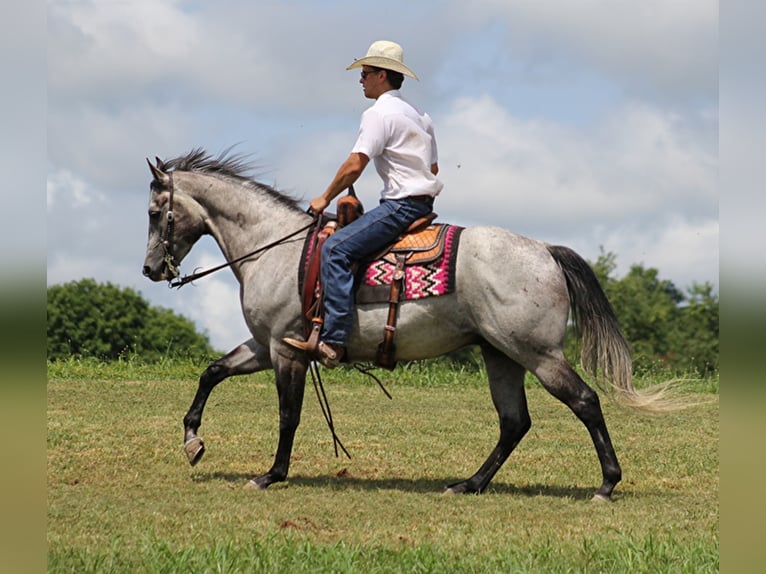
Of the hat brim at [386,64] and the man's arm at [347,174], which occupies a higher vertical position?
the hat brim at [386,64]

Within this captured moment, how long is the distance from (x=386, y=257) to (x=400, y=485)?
1827mm

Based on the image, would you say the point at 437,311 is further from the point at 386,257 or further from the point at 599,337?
the point at 599,337

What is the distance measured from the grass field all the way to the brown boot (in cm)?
96

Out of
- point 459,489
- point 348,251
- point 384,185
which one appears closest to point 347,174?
point 384,185

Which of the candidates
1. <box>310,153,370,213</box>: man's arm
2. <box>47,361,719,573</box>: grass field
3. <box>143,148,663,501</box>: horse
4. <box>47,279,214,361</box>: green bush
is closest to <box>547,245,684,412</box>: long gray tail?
<box>143,148,663,501</box>: horse

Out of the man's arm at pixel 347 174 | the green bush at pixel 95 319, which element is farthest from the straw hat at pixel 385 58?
the green bush at pixel 95 319

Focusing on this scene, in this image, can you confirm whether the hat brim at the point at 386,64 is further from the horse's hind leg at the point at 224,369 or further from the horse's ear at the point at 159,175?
the horse's hind leg at the point at 224,369

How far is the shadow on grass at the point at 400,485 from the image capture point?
25.1 feet

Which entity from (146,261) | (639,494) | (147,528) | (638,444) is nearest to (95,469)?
(146,261)

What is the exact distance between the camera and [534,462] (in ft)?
30.0

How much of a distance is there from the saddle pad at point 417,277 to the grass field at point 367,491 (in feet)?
4.77

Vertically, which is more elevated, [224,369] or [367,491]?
[224,369]

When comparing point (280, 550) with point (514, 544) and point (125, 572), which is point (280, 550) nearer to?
point (125, 572)

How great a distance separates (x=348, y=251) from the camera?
23.9ft
